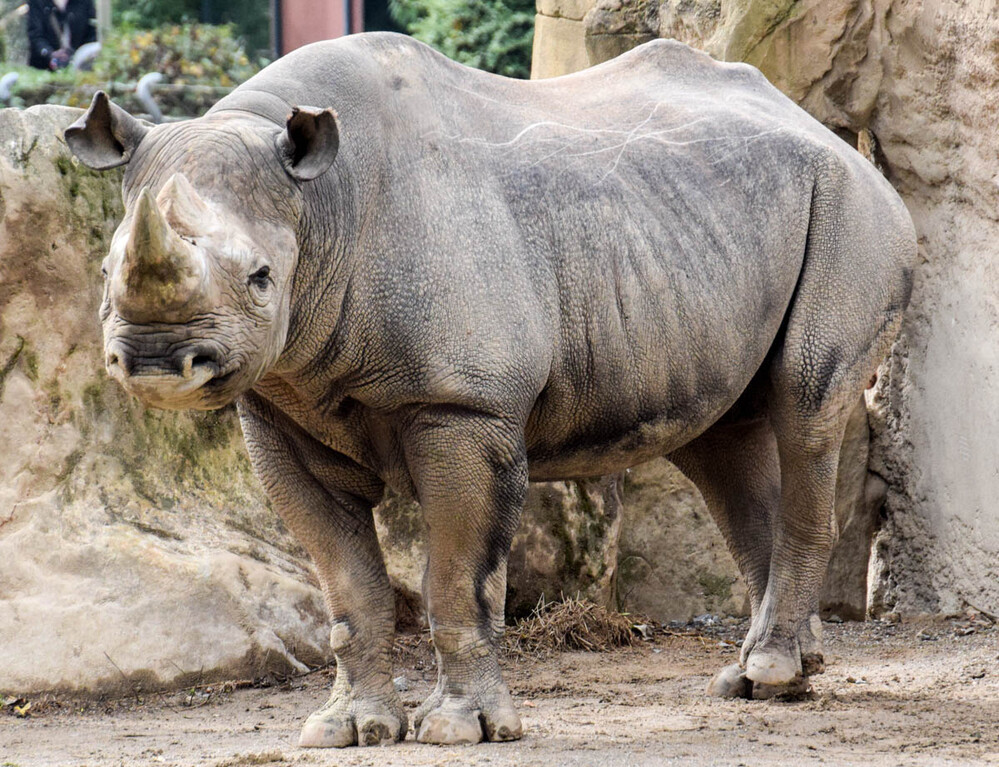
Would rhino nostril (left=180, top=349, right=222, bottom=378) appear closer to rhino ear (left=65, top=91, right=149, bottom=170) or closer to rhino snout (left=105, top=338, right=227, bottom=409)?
rhino snout (left=105, top=338, right=227, bottom=409)

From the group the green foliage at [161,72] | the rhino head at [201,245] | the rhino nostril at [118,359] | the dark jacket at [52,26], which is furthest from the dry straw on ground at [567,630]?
the dark jacket at [52,26]

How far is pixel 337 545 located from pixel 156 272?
5.10 ft

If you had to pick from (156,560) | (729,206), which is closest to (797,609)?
(729,206)

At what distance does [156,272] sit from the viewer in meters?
3.86

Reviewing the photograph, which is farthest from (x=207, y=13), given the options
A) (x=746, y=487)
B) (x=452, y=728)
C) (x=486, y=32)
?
(x=452, y=728)

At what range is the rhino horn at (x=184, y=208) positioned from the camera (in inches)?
157

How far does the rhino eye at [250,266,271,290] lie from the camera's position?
4.19m

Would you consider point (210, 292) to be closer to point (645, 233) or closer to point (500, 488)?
point (500, 488)

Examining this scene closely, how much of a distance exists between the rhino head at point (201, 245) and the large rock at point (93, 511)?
2163 millimetres

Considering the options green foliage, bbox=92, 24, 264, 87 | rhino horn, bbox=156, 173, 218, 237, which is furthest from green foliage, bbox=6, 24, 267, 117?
rhino horn, bbox=156, 173, 218, 237

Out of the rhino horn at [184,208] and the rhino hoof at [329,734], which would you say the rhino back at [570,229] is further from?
the rhino hoof at [329,734]

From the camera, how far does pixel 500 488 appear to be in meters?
4.85

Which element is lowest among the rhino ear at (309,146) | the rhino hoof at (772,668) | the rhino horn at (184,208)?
the rhino hoof at (772,668)

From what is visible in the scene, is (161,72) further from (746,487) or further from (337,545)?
(337,545)
